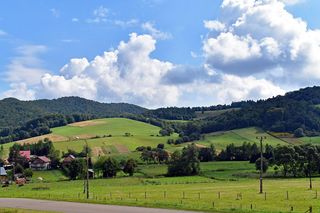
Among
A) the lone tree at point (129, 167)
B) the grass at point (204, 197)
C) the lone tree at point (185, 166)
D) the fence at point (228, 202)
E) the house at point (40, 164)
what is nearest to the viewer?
the fence at point (228, 202)

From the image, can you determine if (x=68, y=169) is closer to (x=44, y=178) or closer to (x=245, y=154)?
(x=44, y=178)

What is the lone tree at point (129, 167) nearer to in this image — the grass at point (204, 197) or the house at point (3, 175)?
the grass at point (204, 197)

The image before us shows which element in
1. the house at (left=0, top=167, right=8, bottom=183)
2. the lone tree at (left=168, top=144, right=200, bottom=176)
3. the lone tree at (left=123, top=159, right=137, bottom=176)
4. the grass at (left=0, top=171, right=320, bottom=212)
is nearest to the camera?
the grass at (left=0, top=171, right=320, bottom=212)

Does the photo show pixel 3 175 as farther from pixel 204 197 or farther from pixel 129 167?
pixel 204 197

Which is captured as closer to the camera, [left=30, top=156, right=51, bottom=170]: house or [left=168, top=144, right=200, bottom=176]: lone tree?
[left=168, top=144, right=200, bottom=176]: lone tree

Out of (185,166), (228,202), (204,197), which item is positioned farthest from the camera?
(185,166)

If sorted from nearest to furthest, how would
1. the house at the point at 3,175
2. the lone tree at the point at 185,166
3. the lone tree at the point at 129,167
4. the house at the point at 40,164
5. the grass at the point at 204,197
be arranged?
the grass at the point at 204,197, the lone tree at the point at 129,167, the house at the point at 3,175, the lone tree at the point at 185,166, the house at the point at 40,164

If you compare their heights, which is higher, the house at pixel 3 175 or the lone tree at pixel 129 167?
the lone tree at pixel 129 167

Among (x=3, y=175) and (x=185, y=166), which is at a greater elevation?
(x=185, y=166)

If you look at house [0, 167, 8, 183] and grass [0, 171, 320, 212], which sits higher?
grass [0, 171, 320, 212]

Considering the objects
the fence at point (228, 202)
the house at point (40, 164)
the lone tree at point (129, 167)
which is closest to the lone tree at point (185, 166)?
the lone tree at point (129, 167)

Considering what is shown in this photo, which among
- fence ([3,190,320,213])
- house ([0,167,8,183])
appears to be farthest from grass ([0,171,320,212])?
house ([0,167,8,183])

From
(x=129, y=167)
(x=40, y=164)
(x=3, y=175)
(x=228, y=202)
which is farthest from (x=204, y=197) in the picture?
(x=40, y=164)

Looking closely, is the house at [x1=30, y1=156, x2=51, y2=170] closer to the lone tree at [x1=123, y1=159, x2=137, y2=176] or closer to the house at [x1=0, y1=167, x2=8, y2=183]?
the house at [x1=0, y1=167, x2=8, y2=183]
